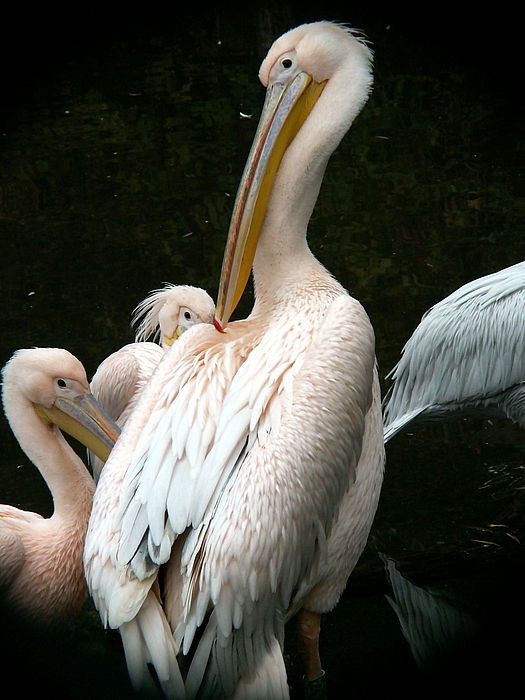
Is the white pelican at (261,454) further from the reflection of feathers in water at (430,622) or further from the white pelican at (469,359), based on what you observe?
the white pelican at (469,359)

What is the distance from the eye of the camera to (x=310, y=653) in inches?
95.1

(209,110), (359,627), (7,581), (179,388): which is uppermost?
(209,110)

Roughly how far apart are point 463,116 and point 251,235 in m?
5.31

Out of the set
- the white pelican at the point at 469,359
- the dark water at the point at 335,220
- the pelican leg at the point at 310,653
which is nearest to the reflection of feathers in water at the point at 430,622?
the dark water at the point at 335,220

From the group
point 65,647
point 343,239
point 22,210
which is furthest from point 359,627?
point 22,210

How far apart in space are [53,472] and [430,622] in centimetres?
138

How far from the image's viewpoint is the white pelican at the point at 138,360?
3.00 meters

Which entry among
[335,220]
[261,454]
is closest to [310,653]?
[261,454]

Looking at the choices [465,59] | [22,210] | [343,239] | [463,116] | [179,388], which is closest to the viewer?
[179,388]

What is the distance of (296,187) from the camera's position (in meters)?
2.43

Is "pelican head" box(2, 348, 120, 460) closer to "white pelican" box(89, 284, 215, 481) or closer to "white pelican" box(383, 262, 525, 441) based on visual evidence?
"white pelican" box(89, 284, 215, 481)

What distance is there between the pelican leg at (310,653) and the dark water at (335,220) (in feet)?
0.52

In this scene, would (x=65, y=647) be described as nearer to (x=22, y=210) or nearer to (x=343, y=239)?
(x=343, y=239)

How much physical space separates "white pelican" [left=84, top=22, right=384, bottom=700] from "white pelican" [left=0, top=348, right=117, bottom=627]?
1.55ft
